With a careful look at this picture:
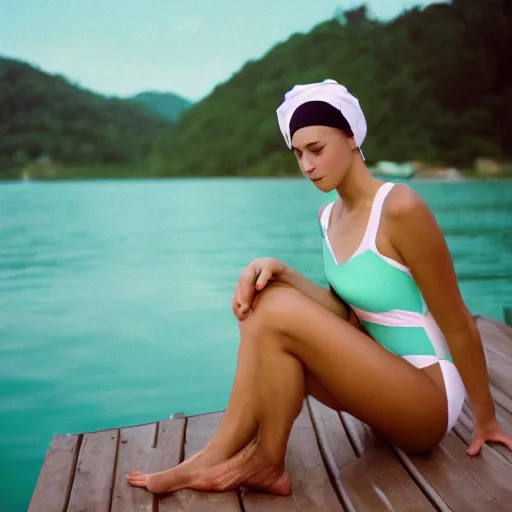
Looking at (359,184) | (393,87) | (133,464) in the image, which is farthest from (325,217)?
(393,87)

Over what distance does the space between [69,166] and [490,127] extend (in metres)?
8.72

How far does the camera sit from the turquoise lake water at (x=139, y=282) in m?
4.50

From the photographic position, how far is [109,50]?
11.4 meters

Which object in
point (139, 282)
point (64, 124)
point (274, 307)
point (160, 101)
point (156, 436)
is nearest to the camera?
point (274, 307)

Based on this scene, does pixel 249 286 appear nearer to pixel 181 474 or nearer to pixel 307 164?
pixel 307 164

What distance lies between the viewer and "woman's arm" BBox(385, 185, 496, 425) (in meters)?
1.26

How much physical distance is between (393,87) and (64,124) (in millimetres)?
6893

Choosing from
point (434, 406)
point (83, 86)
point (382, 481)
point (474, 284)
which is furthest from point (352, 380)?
point (83, 86)

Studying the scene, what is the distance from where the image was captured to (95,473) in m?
1.58

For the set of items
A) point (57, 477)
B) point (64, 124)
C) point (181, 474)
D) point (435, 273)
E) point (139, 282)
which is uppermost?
point (64, 124)

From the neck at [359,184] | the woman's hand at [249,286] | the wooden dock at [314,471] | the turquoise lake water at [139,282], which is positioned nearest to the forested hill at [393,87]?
the turquoise lake water at [139,282]

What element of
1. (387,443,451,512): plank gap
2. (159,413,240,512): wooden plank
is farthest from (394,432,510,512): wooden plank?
(159,413,240,512): wooden plank

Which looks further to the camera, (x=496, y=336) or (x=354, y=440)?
(x=496, y=336)

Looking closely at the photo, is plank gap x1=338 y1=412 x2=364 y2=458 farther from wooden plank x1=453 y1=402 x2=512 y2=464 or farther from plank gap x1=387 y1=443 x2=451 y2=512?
wooden plank x1=453 y1=402 x2=512 y2=464
